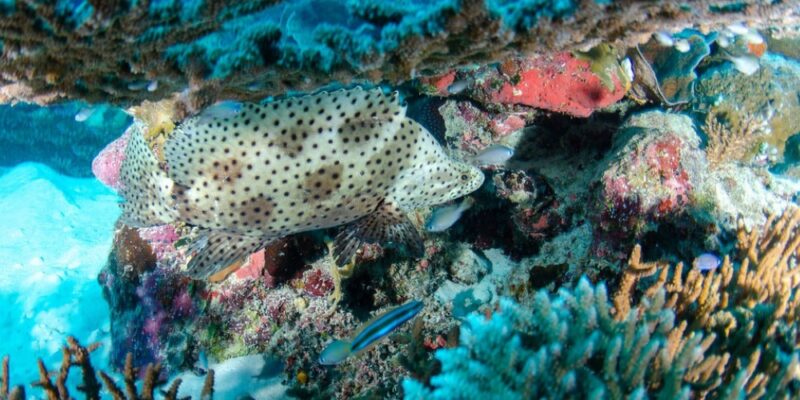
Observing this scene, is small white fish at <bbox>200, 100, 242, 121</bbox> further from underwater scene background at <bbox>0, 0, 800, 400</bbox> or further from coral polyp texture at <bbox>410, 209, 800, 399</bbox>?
coral polyp texture at <bbox>410, 209, 800, 399</bbox>

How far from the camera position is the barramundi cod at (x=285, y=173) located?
3273 millimetres

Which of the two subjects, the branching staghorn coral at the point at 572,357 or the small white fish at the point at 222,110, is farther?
the small white fish at the point at 222,110

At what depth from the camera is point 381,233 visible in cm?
377

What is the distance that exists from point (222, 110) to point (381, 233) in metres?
1.49

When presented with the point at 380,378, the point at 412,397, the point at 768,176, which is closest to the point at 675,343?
the point at 412,397

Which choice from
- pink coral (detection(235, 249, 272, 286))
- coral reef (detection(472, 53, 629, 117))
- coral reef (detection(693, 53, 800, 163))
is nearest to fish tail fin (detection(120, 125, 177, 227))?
pink coral (detection(235, 249, 272, 286))

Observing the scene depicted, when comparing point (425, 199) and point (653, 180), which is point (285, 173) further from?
point (653, 180)

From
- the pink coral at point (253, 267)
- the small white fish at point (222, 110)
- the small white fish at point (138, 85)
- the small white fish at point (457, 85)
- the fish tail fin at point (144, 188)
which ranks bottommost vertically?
the pink coral at point (253, 267)

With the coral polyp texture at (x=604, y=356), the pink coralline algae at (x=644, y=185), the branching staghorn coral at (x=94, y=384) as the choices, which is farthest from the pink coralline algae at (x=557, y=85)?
the branching staghorn coral at (x=94, y=384)

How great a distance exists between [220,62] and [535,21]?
1522 millimetres

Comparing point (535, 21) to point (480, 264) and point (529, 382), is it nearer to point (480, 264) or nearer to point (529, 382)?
point (529, 382)

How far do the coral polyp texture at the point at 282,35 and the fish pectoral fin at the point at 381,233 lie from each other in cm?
150

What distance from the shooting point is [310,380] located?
4.30 m

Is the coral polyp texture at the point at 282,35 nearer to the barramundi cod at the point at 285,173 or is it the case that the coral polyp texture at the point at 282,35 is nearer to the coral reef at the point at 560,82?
the barramundi cod at the point at 285,173
